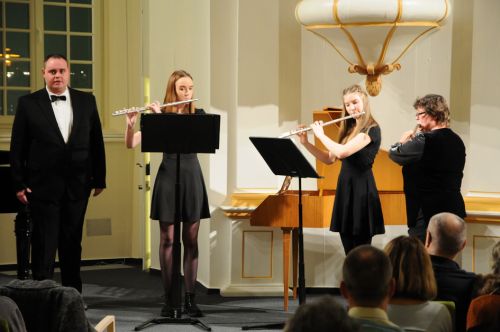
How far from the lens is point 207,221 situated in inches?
268

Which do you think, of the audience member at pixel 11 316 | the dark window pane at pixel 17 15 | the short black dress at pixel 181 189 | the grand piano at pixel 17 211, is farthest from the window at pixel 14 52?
the audience member at pixel 11 316

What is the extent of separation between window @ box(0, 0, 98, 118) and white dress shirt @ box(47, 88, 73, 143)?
246 cm

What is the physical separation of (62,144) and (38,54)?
103 inches

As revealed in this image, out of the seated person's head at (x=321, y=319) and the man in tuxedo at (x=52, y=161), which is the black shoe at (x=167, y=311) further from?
the seated person's head at (x=321, y=319)

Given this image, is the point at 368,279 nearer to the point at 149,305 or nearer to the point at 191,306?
the point at 191,306

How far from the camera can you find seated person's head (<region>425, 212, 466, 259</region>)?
3.48m

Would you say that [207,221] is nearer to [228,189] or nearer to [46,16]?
[228,189]

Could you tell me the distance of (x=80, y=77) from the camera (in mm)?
8242

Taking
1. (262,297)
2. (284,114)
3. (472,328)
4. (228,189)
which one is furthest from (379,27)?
(472,328)

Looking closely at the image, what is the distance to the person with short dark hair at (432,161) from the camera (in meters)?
5.31

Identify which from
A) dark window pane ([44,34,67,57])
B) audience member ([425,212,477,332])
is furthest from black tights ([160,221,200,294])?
dark window pane ([44,34,67,57])

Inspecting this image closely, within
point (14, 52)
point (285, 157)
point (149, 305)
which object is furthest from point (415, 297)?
point (14, 52)

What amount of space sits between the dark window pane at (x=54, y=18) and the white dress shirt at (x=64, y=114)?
8.50ft

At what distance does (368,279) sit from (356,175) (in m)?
2.93
